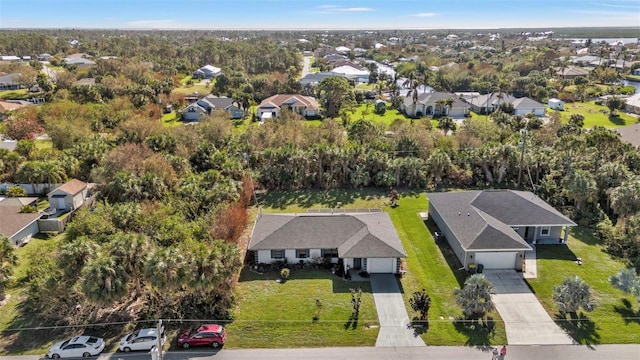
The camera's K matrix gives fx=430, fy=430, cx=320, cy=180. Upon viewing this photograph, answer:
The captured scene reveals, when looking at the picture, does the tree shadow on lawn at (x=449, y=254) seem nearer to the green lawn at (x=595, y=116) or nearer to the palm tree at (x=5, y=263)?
the palm tree at (x=5, y=263)

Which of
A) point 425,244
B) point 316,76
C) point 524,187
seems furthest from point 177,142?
point 316,76

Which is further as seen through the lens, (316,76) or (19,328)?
(316,76)

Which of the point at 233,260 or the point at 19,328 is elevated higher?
the point at 233,260

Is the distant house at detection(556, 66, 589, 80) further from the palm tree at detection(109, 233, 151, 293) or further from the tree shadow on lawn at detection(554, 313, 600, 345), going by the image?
the palm tree at detection(109, 233, 151, 293)

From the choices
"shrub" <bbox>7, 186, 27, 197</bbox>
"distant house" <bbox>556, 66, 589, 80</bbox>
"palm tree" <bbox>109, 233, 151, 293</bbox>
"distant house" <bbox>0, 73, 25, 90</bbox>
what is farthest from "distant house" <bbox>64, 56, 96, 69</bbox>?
"distant house" <bbox>556, 66, 589, 80</bbox>

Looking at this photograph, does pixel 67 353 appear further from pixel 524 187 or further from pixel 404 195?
pixel 524 187

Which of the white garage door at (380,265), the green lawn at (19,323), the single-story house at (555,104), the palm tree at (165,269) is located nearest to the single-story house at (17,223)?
the green lawn at (19,323)

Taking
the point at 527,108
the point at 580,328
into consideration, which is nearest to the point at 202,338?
the point at 580,328
